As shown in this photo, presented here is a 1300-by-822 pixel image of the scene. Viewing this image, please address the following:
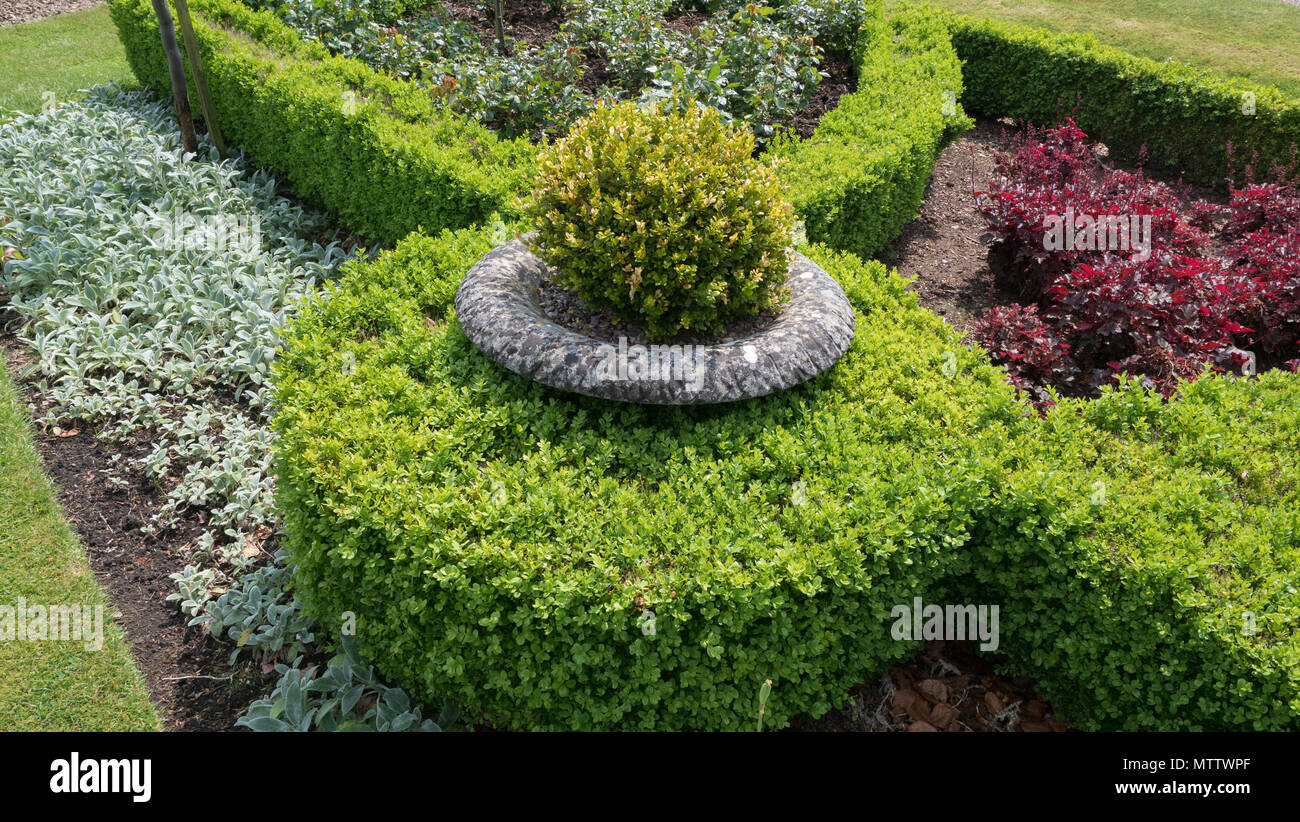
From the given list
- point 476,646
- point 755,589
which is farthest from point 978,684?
point 476,646

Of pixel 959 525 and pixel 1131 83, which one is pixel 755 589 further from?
pixel 1131 83

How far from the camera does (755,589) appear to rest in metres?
3.40

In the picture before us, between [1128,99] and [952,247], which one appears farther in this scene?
[1128,99]

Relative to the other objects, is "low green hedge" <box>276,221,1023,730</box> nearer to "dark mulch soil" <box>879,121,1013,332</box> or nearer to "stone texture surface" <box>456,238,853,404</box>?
"stone texture surface" <box>456,238,853,404</box>

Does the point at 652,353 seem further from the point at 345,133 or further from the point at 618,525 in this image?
the point at 345,133

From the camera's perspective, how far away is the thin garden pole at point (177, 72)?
727 cm

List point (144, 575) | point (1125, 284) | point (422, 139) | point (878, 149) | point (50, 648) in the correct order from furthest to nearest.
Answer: point (878, 149)
point (422, 139)
point (1125, 284)
point (144, 575)
point (50, 648)

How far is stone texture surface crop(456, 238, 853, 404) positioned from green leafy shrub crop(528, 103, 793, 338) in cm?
25

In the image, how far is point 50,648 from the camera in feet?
13.8

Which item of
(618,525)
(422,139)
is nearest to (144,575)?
(618,525)

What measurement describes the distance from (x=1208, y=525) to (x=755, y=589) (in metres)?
2.01

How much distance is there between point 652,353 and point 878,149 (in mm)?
3744

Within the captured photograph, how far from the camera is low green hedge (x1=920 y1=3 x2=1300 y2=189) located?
8.48 meters

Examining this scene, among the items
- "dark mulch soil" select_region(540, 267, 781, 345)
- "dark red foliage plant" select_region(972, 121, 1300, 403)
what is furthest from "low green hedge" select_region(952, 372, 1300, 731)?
"dark mulch soil" select_region(540, 267, 781, 345)
